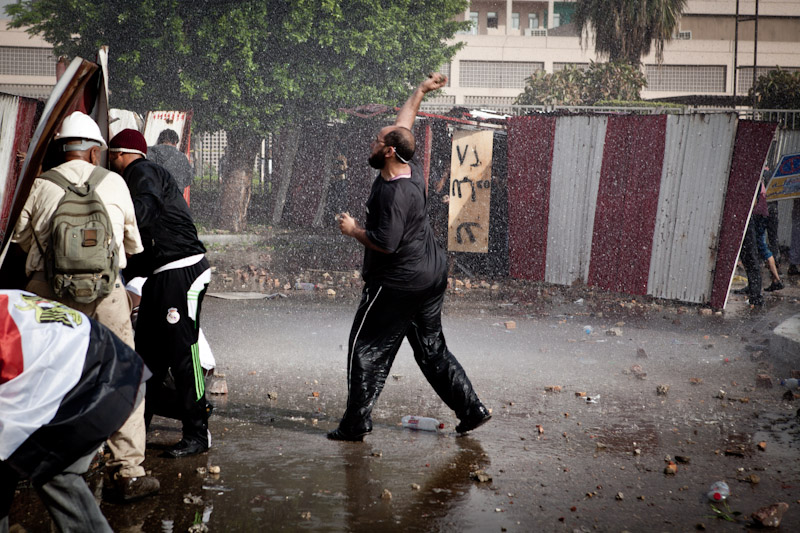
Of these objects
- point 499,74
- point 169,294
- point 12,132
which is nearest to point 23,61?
point 499,74

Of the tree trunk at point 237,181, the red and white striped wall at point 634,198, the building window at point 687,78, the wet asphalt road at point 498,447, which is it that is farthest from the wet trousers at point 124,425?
the building window at point 687,78

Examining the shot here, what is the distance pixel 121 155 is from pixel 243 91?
13987 millimetres

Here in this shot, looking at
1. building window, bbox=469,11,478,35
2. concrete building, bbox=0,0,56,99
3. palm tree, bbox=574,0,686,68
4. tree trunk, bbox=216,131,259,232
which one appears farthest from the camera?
building window, bbox=469,11,478,35

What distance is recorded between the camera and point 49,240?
3.58 metres

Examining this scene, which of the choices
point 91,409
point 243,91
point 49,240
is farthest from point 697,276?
point 243,91

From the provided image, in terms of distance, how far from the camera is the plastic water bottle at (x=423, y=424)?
200 inches

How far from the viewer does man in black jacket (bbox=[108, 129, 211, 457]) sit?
436 cm

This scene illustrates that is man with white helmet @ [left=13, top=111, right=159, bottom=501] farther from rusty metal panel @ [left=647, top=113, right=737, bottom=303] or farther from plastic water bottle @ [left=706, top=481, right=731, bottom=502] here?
rusty metal panel @ [left=647, top=113, right=737, bottom=303]

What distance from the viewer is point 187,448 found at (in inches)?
175

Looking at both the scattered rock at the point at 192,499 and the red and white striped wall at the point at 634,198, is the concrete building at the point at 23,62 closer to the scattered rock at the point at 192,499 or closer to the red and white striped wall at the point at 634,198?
the red and white striped wall at the point at 634,198

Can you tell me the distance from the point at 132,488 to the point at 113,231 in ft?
3.93

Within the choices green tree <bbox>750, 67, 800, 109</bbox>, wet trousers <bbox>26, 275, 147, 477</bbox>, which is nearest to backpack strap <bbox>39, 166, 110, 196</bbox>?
wet trousers <bbox>26, 275, 147, 477</bbox>

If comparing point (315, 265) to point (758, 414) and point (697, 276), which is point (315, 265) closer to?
point (697, 276)

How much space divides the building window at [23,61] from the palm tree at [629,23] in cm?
2904
